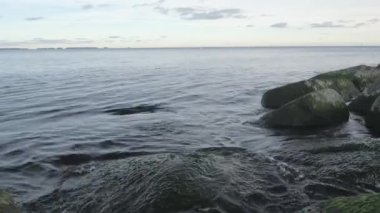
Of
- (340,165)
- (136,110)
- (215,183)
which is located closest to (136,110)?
(136,110)

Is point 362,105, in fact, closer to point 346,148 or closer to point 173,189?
point 346,148

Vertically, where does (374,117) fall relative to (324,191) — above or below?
above

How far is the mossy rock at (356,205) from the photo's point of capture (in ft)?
20.2

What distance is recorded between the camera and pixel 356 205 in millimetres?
6320

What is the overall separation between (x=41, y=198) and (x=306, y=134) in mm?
8682

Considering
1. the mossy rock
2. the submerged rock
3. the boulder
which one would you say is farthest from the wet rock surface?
the submerged rock

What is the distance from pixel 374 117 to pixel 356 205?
9.33m

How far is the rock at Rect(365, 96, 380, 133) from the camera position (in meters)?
14.5

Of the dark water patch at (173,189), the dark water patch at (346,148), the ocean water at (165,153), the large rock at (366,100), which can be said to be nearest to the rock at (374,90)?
the large rock at (366,100)

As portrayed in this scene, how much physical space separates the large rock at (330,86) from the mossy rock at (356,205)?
12349 mm

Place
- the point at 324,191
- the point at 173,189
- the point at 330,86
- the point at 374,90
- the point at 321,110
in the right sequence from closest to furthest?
the point at 173,189, the point at 324,191, the point at 321,110, the point at 374,90, the point at 330,86

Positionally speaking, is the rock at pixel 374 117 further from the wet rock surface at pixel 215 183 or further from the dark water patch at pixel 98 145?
the dark water patch at pixel 98 145

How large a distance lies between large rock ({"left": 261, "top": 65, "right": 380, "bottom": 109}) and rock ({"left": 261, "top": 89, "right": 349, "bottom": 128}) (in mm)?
3245

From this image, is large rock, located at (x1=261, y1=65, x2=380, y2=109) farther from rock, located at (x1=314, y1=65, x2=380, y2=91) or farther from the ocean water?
the ocean water
